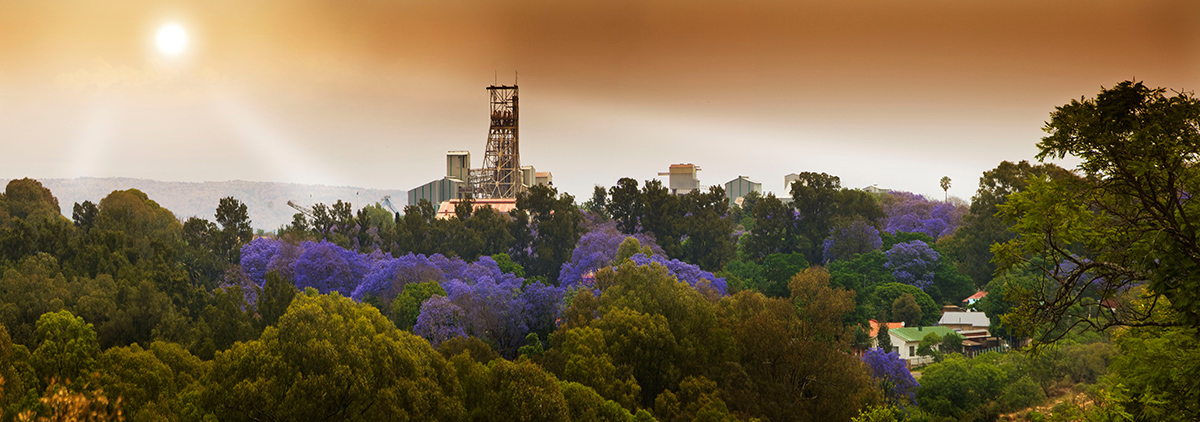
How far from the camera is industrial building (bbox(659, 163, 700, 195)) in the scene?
9819cm

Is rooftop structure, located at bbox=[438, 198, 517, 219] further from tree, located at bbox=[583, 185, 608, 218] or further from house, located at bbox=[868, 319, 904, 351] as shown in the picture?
house, located at bbox=[868, 319, 904, 351]

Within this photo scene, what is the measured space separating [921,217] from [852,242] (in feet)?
61.2

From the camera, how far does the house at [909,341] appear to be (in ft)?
136

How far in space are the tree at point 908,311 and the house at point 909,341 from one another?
173 cm

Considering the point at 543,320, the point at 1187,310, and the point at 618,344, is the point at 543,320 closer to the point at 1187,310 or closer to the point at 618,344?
the point at 618,344

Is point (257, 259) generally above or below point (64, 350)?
above

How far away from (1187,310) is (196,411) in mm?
18724

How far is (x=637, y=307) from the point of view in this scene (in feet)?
100

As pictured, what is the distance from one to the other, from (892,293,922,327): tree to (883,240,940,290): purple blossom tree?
4.30m

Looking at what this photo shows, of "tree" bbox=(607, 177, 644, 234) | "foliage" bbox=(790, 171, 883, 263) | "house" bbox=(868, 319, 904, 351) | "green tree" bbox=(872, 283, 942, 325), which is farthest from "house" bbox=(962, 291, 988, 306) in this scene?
"tree" bbox=(607, 177, 644, 234)

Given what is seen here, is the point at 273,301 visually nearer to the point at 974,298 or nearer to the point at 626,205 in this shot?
the point at 626,205

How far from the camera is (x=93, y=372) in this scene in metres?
Answer: 23.7

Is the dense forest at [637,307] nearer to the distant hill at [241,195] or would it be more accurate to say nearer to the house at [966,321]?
the house at [966,321]

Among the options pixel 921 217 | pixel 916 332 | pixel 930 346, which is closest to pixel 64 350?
pixel 930 346
